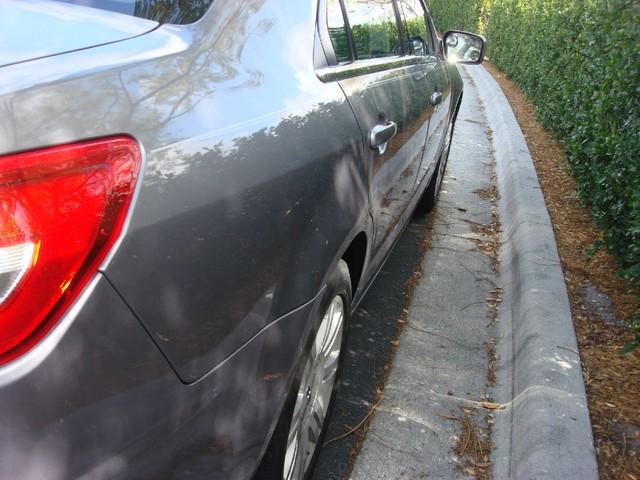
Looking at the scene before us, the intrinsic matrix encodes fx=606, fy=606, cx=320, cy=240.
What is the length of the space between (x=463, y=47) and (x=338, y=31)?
11.4ft

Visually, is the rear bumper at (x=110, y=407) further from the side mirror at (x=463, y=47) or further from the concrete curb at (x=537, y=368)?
the side mirror at (x=463, y=47)

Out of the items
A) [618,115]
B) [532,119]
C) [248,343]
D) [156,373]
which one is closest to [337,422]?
[248,343]

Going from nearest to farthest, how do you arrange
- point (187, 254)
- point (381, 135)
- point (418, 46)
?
point (187, 254)
point (381, 135)
point (418, 46)

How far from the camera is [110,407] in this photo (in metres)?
1.11

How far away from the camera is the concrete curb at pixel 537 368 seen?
2.35 metres

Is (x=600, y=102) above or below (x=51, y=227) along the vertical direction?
below

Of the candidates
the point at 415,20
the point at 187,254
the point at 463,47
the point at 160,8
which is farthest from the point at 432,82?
the point at 187,254

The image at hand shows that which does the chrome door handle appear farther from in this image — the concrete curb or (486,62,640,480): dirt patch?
Result: (486,62,640,480): dirt patch

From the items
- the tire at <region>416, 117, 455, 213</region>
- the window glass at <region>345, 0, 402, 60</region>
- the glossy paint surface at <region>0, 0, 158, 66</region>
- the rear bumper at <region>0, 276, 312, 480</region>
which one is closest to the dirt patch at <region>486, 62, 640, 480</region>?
the tire at <region>416, 117, 455, 213</region>

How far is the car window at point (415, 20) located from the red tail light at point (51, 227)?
9.98 feet

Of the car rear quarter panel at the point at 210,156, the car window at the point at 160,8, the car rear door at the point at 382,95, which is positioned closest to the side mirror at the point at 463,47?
the car rear door at the point at 382,95

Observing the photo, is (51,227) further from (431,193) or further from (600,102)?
(600,102)

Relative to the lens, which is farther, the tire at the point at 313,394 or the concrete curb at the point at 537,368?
the concrete curb at the point at 537,368

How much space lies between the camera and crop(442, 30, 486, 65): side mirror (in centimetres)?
514
